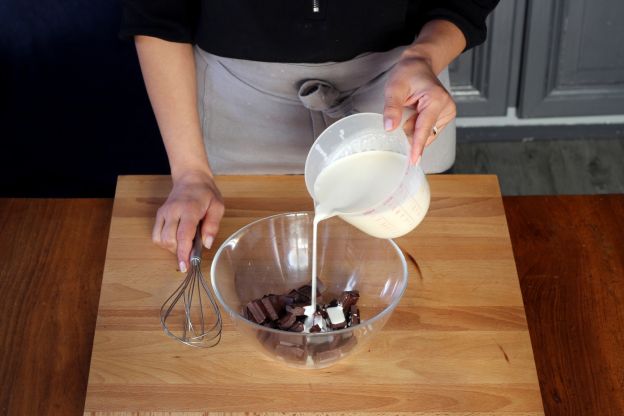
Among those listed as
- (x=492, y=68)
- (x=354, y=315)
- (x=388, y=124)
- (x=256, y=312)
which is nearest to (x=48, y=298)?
(x=256, y=312)

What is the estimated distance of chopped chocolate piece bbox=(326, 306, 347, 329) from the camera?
1048 millimetres

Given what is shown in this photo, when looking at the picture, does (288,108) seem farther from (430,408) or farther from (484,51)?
(484,51)

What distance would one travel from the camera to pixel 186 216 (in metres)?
1.25

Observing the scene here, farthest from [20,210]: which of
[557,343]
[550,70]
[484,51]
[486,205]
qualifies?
[550,70]

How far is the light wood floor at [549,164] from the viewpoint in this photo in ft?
Answer: 8.36

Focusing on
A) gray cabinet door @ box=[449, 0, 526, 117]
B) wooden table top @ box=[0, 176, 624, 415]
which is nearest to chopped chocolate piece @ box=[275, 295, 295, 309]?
wooden table top @ box=[0, 176, 624, 415]

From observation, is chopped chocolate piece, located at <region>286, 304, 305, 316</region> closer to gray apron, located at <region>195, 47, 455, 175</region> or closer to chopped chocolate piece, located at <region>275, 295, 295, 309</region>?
chopped chocolate piece, located at <region>275, 295, 295, 309</region>

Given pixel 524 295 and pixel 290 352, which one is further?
pixel 524 295

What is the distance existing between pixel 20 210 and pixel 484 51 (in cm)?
150

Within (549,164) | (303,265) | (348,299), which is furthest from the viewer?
(549,164)

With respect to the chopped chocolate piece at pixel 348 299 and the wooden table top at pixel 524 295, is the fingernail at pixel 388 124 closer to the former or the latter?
the chopped chocolate piece at pixel 348 299

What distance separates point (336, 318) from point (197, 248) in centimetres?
27

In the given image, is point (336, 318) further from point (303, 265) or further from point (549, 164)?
point (549, 164)

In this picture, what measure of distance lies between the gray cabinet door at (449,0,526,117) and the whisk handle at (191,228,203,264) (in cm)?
142
